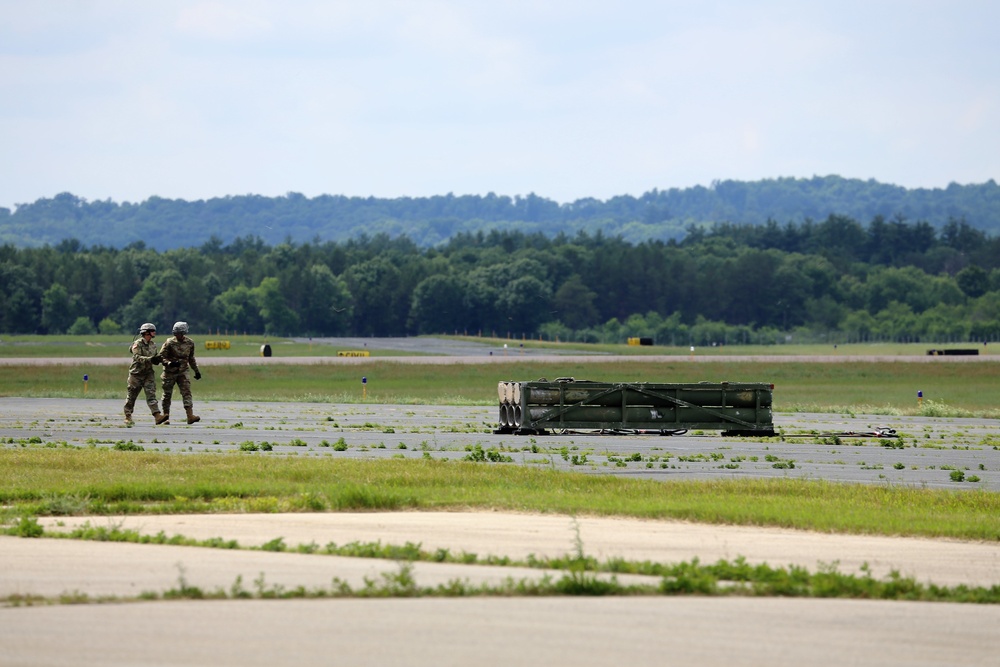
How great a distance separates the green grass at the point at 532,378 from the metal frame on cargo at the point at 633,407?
655 inches

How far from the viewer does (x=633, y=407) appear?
3153cm

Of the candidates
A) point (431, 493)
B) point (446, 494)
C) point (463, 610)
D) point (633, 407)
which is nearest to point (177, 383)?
point (633, 407)

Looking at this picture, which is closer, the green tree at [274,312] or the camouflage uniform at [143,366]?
the camouflage uniform at [143,366]

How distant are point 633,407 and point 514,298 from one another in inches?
Result: 5684

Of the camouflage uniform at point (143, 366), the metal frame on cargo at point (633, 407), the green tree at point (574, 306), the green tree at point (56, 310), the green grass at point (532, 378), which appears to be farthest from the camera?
the green tree at point (574, 306)

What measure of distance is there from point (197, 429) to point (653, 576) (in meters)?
21.5

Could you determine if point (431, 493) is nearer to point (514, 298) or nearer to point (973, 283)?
point (514, 298)

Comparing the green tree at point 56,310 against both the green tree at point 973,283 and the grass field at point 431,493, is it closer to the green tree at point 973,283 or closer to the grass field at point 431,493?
the green tree at point 973,283

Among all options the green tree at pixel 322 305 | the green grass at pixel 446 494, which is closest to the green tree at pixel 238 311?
the green tree at pixel 322 305

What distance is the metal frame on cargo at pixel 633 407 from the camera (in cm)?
3134

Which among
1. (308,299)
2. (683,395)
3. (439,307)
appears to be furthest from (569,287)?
(683,395)

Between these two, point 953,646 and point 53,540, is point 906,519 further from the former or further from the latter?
point 53,540

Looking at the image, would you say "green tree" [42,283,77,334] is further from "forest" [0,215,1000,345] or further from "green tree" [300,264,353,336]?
"green tree" [300,264,353,336]

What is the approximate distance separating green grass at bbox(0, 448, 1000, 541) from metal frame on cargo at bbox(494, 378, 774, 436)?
883 centimetres
